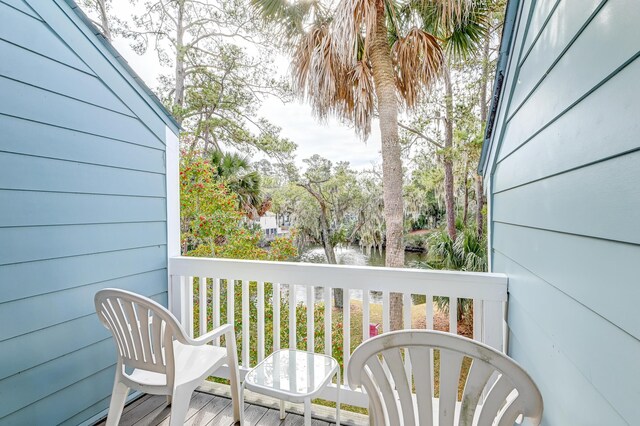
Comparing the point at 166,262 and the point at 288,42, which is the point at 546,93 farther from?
the point at 288,42

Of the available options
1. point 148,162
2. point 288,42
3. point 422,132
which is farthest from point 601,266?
point 422,132

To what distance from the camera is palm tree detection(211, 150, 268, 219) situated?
7137 mm

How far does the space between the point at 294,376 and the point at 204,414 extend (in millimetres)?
950

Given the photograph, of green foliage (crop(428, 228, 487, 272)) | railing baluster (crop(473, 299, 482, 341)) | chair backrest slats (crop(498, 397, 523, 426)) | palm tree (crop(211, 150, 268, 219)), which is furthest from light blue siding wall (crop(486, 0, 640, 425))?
palm tree (crop(211, 150, 268, 219))

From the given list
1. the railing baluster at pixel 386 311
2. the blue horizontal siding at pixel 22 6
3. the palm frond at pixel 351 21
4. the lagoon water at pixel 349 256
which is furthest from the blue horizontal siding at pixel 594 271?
the lagoon water at pixel 349 256

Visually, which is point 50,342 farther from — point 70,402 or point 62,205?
point 62,205

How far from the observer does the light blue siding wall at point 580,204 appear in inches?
24.4

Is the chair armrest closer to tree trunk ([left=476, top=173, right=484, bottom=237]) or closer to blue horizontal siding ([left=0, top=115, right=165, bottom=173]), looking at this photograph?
blue horizontal siding ([left=0, top=115, right=165, bottom=173])

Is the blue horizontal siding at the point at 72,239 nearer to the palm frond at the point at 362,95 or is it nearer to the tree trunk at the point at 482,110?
the palm frond at the point at 362,95

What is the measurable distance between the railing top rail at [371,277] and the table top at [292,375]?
1.56 feet

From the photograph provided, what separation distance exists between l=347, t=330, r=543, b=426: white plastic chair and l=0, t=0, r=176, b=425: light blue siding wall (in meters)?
1.88

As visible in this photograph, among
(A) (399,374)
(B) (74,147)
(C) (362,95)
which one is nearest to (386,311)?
(A) (399,374)

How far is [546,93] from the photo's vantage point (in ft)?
3.61

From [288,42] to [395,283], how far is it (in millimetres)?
3970
